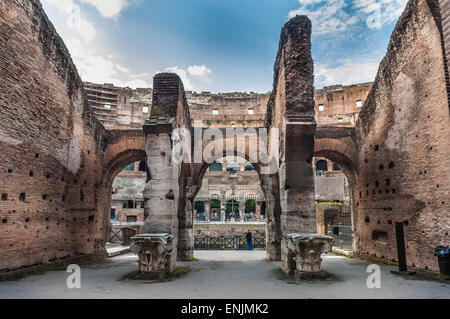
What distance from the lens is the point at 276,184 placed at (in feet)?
31.2

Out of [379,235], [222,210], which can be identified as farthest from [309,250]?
[222,210]

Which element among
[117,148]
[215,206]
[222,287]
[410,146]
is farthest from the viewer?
[215,206]

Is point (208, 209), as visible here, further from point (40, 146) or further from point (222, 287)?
point (222, 287)

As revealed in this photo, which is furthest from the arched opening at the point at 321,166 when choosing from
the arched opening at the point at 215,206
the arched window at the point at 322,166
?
the arched opening at the point at 215,206

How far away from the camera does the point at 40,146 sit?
746 centimetres

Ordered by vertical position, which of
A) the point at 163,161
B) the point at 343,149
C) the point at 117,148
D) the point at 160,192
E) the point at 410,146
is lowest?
the point at 160,192

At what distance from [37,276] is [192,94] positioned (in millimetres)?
27158

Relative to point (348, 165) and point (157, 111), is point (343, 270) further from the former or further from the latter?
point (157, 111)

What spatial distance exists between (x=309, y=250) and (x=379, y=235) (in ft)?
15.1

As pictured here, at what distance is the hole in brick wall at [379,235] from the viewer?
8895mm

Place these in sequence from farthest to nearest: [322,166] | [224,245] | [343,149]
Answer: [322,166]
[224,245]
[343,149]

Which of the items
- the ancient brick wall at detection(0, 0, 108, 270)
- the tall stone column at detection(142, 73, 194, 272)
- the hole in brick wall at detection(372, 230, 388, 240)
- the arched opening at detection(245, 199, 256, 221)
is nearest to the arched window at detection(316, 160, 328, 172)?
the arched opening at detection(245, 199, 256, 221)

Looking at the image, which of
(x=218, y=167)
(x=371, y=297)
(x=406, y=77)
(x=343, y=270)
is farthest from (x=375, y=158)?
(x=218, y=167)

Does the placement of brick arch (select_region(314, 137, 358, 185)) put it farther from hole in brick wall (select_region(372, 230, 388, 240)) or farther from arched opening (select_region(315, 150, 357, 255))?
hole in brick wall (select_region(372, 230, 388, 240))
